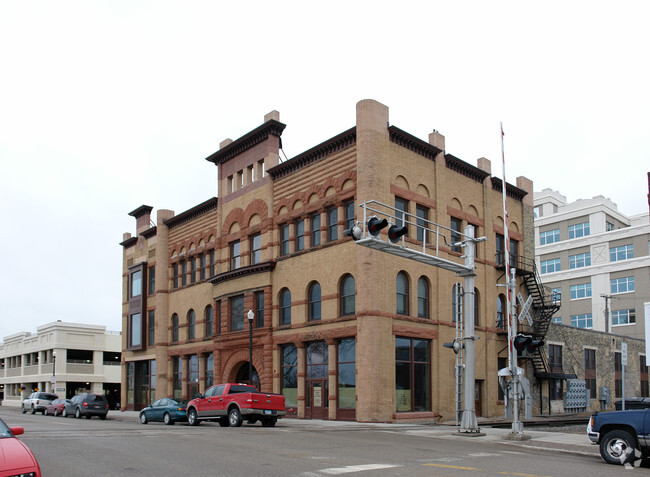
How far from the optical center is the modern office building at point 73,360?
238 ft

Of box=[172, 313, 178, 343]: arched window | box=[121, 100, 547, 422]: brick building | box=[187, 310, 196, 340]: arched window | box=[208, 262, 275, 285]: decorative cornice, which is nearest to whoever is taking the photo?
box=[121, 100, 547, 422]: brick building

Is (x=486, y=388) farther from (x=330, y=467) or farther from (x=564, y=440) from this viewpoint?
(x=330, y=467)

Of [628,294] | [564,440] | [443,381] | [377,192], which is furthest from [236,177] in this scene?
[628,294]

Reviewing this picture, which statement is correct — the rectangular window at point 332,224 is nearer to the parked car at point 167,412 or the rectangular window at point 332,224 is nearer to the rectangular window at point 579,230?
the parked car at point 167,412

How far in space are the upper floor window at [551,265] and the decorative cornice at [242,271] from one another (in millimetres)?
51700

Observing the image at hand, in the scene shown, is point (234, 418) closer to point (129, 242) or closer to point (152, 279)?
point (152, 279)

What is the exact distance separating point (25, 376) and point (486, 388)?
209 feet

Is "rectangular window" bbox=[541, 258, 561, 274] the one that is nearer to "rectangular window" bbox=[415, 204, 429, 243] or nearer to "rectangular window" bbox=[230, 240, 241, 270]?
"rectangular window" bbox=[415, 204, 429, 243]

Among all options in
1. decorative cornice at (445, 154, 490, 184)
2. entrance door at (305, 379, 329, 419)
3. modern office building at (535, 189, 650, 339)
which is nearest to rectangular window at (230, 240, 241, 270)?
entrance door at (305, 379, 329, 419)

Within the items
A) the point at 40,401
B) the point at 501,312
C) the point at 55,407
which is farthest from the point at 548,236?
the point at 40,401

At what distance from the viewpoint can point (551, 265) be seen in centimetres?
7938

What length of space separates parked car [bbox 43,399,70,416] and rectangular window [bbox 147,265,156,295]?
31.9 ft

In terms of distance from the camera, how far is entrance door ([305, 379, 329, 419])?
3158 cm

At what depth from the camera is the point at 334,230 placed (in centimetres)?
3244
